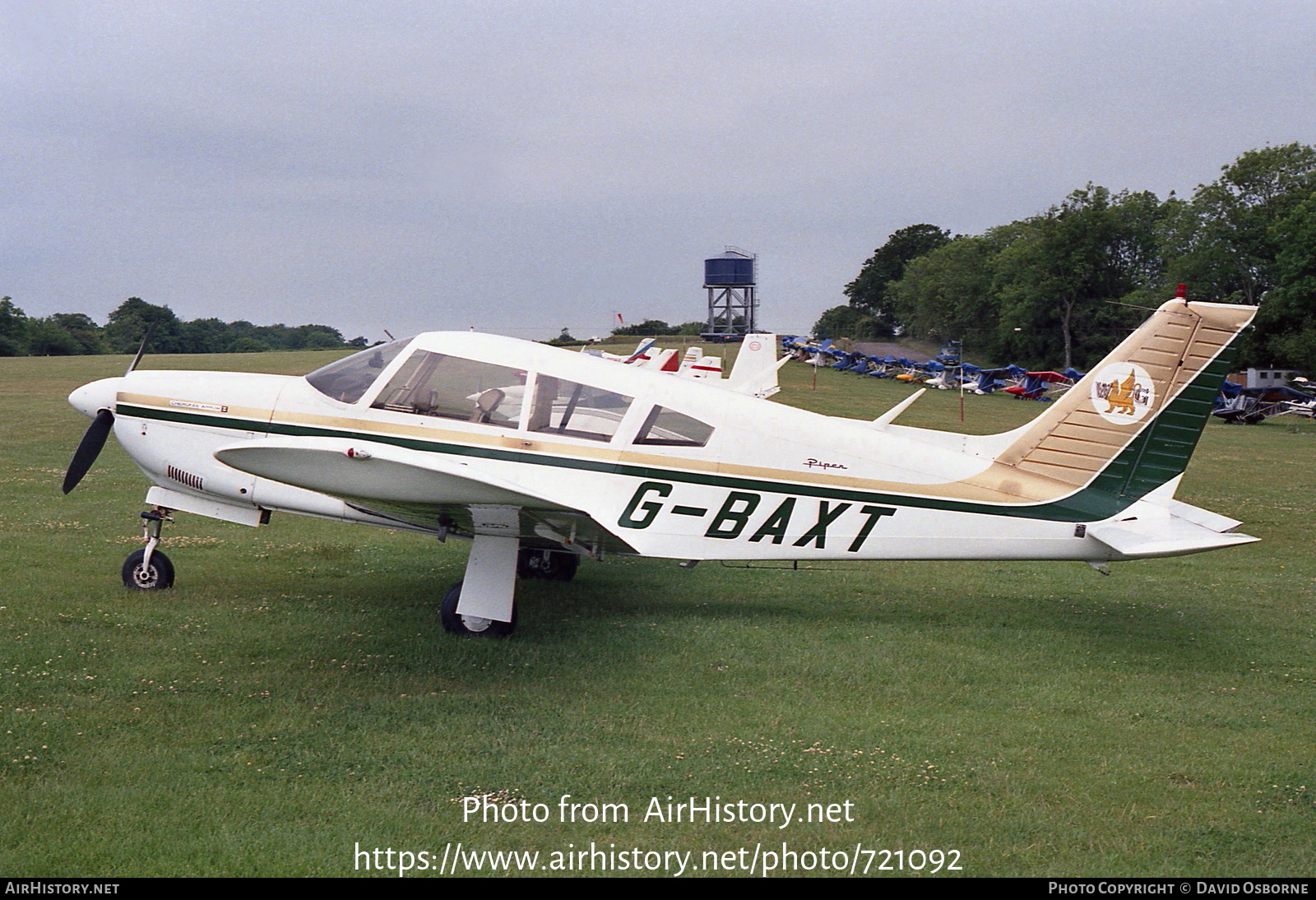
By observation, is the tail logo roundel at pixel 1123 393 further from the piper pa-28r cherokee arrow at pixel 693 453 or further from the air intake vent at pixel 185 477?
the air intake vent at pixel 185 477

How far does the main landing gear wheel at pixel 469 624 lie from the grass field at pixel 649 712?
12cm

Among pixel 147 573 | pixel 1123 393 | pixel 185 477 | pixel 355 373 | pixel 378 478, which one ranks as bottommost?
pixel 147 573

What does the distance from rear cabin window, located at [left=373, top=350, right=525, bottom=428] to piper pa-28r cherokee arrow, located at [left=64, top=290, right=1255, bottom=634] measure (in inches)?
0.5

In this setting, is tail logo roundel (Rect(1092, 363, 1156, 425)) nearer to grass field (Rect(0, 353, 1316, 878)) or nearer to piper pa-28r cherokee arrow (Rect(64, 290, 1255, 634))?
piper pa-28r cherokee arrow (Rect(64, 290, 1255, 634))

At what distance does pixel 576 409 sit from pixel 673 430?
2.41 ft

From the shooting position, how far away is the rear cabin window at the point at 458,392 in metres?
7.21

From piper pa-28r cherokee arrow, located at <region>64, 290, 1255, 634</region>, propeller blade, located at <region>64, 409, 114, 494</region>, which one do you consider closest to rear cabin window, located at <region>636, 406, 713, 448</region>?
piper pa-28r cherokee arrow, located at <region>64, 290, 1255, 634</region>

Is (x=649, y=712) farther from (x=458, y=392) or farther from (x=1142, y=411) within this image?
(x=1142, y=411)

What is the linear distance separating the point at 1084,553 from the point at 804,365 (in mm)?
59040

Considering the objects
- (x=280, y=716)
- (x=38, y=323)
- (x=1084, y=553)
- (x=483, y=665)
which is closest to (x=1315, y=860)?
(x=1084, y=553)

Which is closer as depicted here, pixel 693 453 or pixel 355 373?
pixel 693 453

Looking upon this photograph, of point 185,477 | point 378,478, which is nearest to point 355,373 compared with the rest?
point 185,477

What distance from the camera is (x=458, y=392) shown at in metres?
7.23

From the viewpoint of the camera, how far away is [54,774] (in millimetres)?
4531
